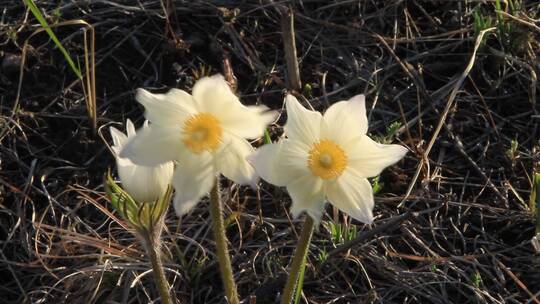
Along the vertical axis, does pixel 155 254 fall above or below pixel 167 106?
below

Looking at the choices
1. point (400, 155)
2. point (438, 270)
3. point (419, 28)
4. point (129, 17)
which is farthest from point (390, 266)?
point (129, 17)

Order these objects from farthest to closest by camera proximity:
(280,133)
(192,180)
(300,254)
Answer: (280,133), (300,254), (192,180)

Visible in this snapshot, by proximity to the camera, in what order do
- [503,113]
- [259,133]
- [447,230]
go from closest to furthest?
[259,133], [447,230], [503,113]

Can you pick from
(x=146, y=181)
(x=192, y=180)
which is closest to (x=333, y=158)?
(x=192, y=180)

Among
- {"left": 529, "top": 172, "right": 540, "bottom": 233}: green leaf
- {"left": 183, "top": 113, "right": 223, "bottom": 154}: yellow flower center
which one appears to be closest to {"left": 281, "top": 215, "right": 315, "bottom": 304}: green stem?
{"left": 183, "top": 113, "right": 223, "bottom": 154}: yellow flower center

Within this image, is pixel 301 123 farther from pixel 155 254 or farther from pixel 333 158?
pixel 155 254

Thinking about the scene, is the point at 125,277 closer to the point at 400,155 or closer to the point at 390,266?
the point at 390,266

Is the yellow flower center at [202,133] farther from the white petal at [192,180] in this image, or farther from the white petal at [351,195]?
the white petal at [351,195]
